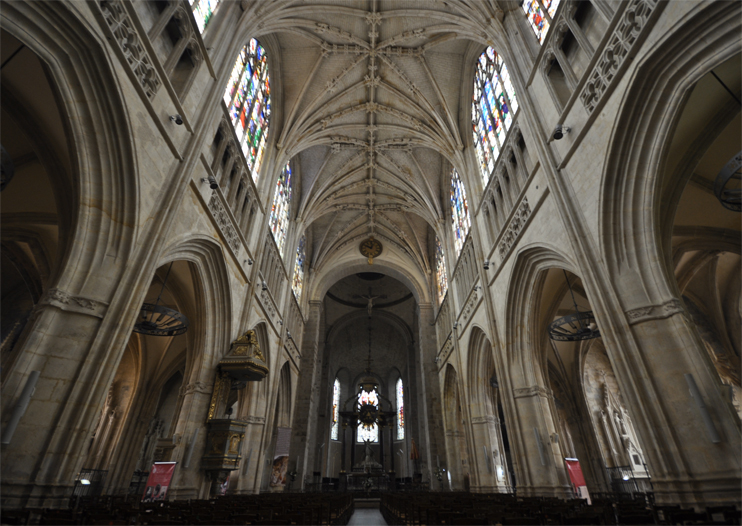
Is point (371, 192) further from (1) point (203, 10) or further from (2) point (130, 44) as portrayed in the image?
(2) point (130, 44)

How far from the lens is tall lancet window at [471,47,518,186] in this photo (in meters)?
12.9

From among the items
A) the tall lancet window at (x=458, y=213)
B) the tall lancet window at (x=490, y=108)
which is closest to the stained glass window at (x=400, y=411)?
the tall lancet window at (x=458, y=213)

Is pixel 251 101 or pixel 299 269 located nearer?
pixel 251 101

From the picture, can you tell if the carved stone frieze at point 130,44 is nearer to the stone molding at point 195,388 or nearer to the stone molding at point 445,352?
the stone molding at point 195,388

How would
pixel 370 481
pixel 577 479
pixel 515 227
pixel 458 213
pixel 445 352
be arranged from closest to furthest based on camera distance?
pixel 577 479, pixel 515 227, pixel 458 213, pixel 445 352, pixel 370 481

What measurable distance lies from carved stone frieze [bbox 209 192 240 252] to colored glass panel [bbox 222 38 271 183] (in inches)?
115

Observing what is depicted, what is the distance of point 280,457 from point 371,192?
14755 mm

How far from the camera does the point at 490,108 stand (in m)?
14.3

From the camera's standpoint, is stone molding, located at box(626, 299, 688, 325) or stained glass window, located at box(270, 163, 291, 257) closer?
stone molding, located at box(626, 299, 688, 325)

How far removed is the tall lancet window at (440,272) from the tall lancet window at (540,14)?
12705mm

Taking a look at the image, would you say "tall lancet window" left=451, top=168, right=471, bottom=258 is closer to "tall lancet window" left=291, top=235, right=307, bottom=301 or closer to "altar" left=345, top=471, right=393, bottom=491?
"tall lancet window" left=291, top=235, right=307, bottom=301

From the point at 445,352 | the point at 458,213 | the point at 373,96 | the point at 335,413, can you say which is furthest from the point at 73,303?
the point at 335,413

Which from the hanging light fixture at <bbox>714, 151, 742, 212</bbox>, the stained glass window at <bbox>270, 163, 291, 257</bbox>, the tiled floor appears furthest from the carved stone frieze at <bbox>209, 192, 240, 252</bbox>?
the hanging light fixture at <bbox>714, 151, 742, 212</bbox>

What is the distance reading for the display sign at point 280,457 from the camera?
1672 centimetres
